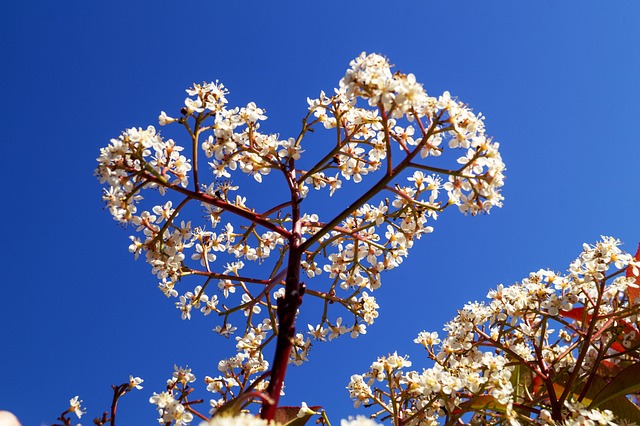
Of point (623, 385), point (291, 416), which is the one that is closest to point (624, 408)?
point (623, 385)

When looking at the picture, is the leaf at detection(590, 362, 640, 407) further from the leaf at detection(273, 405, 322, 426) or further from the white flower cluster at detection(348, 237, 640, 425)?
the leaf at detection(273, 405, 322, 426)

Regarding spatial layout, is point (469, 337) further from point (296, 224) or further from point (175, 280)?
point (175, 280)

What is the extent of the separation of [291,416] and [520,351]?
874mm

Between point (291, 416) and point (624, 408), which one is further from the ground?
point (291, 416)

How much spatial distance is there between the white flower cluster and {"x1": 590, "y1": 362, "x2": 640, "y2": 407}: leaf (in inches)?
1.7

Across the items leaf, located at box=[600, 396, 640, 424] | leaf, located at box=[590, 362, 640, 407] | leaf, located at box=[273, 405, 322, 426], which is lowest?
leaf, located at box=[600, 396, 640, 424]

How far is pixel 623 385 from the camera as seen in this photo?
1799 mm

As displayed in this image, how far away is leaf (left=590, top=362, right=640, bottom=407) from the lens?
177 centimetres

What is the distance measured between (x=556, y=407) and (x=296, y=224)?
905 millimetres

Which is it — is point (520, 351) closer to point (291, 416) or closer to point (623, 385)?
point (623, 385)

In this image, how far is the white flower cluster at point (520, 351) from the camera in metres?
1.53

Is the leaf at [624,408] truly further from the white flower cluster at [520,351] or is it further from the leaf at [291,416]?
the leaf at [291,416]

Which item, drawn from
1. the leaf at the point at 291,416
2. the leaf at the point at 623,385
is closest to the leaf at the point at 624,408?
the leaf at the point at 623,385

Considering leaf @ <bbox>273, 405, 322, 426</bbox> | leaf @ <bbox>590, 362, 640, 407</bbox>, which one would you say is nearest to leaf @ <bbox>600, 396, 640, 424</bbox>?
leaf @ <bbox>590, 362, 640, 407</bbox>
